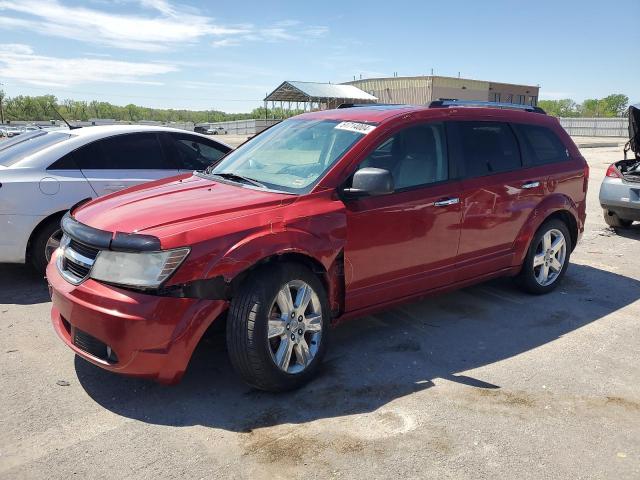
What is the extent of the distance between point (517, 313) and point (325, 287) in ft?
7.33

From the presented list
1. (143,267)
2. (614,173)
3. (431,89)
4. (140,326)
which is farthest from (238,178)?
(431,89)

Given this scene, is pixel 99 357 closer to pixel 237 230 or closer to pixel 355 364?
pixel 237 230

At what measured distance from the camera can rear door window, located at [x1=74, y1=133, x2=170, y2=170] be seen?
5758 mm

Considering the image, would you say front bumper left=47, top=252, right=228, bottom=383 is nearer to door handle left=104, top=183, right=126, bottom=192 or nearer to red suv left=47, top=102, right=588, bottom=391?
red suv left=47, top=102, right=588, bottom=391

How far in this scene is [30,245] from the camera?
17.8ft

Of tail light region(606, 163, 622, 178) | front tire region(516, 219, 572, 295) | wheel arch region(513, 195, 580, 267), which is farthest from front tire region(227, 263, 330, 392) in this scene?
tail light region(606, 163, 622, 178)

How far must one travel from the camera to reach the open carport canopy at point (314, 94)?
46125 millimetres

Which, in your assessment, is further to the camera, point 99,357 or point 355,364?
point 355,364

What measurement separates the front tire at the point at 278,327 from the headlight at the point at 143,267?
0.43 meters

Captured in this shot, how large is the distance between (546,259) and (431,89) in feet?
186

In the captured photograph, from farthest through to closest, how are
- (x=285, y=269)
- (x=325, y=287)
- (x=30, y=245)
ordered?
1. (x=30, y=245)
2. (x=325, y=287)
3. (x=285, y=269)

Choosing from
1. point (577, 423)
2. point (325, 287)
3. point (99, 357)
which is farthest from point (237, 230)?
point (577, 423)

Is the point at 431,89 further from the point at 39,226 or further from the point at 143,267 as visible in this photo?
the point at 143,267

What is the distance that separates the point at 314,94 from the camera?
45.9m
